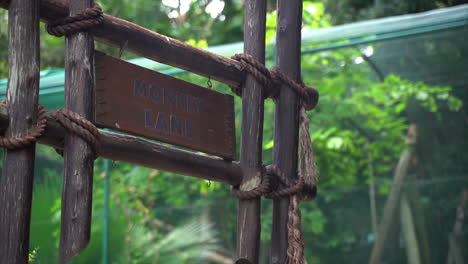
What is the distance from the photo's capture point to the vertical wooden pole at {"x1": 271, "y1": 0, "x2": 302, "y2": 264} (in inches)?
104

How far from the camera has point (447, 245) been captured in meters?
4.92

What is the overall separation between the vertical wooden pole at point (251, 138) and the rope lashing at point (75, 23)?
77cm

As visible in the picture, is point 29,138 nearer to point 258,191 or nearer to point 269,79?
point 258,191

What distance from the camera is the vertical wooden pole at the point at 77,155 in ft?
6.28

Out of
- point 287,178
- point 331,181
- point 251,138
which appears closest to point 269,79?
point 251,138

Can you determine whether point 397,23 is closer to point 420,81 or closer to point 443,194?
point 420,81

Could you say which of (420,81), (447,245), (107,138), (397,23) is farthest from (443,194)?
(107,138)

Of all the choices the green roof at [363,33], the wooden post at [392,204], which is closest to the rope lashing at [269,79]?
A: the green roof at [363,33]

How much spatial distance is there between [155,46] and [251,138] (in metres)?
0.55

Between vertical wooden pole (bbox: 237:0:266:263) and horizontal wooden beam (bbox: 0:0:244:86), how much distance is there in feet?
0.32

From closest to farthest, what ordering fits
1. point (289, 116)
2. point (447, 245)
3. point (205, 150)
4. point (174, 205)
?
point (205, 150)
point (289, 116)
point (447, 245)
point (174, 205)

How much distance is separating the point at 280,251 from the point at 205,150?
0.51 metres

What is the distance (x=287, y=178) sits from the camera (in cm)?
266

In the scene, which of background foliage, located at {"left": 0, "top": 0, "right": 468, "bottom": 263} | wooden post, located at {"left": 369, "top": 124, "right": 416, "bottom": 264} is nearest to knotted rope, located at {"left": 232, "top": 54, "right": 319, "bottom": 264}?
background foliage, located at {"left": 0, "top": 0, "right": 468, "bottom": 263}
